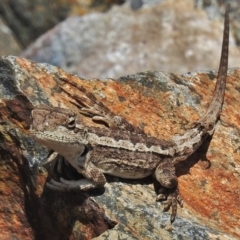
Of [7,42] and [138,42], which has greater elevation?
[138,42]

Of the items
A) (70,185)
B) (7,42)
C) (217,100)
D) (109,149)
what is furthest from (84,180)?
(7,42)

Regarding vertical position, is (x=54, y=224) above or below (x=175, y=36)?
below

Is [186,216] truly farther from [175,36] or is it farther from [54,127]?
[175,36]

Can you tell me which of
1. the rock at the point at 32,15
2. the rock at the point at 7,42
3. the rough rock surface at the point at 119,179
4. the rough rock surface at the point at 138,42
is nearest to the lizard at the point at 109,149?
the rough rock surface at the point at 119,179

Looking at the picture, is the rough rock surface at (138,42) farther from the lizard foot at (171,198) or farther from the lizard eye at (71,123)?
the lizard eye at (71,123)

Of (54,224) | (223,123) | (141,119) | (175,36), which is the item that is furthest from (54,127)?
(175,36)

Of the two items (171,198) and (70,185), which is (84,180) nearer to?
(70,185)

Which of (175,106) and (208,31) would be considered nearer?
(175,106)
